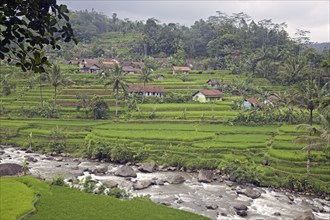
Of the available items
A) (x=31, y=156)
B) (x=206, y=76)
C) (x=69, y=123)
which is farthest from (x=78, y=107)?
(x=206, y=76)

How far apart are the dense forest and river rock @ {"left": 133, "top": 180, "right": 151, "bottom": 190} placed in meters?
33.4

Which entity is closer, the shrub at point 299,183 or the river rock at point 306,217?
the river rock at point 306,217

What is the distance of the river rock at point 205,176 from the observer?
1094 inches

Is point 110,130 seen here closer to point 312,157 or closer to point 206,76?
point 312,157

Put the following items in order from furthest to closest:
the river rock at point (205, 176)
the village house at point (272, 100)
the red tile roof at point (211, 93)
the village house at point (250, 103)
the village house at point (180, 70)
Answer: the village house at point (180, 70) → the red tile roof at point (211, 93) → the village house at point (250, 103) → the village house at point (272, 100) → the river rock at point (205, 176)

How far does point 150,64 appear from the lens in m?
68.4

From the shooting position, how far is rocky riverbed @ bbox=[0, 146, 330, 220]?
2186 centimetres

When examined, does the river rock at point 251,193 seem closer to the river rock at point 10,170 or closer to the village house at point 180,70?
the river rock at point 10,170

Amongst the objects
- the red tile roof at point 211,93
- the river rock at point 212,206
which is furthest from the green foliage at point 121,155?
the red tile roof at point 211,93

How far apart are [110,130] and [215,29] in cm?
5032

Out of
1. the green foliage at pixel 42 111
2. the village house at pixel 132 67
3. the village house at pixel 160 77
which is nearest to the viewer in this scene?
the green foliage at pixel 42 111

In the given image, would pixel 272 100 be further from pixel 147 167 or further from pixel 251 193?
pixel 251 193

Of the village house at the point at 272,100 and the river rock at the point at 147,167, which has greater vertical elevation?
the village house at the point at 272,100

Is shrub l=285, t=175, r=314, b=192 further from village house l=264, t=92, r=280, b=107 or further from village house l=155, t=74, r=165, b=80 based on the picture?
village house l=155, t=74, r=165, b=80
